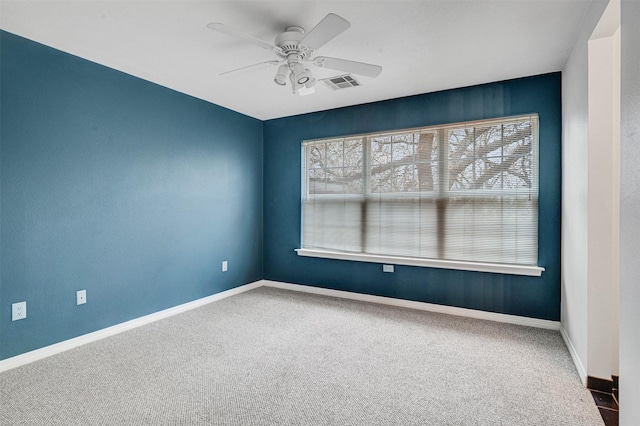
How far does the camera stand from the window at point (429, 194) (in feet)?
10.6

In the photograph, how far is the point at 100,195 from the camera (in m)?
2.89

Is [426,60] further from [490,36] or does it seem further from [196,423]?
[196,423]

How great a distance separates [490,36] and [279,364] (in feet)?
9.51

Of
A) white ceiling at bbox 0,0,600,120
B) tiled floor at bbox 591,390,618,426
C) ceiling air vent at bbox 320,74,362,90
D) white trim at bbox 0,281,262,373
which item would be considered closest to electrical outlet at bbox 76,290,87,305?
white trim at bbox 0,281,262,373

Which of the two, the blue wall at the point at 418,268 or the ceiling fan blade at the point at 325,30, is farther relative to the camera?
the blue wall at the point at 418,268

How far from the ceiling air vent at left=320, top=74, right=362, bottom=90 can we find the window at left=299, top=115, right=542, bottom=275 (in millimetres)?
847

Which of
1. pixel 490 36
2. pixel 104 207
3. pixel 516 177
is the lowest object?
pixel 104 207

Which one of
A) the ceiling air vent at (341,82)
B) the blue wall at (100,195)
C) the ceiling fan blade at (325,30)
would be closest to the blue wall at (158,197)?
the blue wall at (100,195)

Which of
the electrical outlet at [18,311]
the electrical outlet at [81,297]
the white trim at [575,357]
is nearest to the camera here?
the white trim at [575,357]

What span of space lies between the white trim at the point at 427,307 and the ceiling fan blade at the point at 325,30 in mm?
2903

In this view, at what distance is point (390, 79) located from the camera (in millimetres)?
3230

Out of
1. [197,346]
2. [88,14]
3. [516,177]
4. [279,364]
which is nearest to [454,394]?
[279,364]

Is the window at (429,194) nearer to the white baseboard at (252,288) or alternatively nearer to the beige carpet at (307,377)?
the white baseboard at (252,288)

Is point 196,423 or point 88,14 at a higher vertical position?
point 88,14
